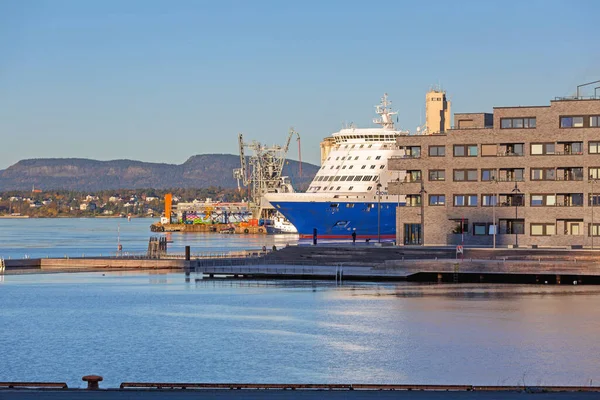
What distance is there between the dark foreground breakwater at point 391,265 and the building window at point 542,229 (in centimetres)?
906

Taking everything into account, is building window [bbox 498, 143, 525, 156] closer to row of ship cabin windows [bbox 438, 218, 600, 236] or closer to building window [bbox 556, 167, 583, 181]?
building window [bbox 556, 167, 583, 181]

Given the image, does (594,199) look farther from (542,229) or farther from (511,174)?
(511,174)

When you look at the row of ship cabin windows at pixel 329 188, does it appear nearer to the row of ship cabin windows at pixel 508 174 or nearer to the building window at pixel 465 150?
the row of ship cabin windows at pixel 508 174

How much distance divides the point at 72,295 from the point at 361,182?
67.8 meters

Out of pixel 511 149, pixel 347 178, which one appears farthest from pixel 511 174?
pixel 347 178

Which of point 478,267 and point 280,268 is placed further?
point 280,268

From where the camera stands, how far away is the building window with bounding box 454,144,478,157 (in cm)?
9356

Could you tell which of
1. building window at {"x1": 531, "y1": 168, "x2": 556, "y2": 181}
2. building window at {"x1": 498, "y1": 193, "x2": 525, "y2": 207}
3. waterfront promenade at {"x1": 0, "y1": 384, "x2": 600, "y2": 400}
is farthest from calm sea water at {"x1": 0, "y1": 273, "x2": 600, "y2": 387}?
building window at {"x1": 531, "y1": 168, "x2": 556, "y2": 181}

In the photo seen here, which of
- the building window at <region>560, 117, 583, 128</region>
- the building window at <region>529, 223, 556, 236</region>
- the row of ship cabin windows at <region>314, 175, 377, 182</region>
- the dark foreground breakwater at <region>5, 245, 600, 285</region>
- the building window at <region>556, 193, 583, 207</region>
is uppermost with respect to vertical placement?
the building window at <region>560, 117, 583, 128</region>

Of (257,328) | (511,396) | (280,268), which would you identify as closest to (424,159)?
(280,268)

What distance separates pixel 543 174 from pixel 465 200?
6883 mm

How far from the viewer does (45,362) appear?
41.8 meters

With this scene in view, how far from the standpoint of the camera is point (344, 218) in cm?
13212

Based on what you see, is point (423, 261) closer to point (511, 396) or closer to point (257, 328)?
point (257, 328)
